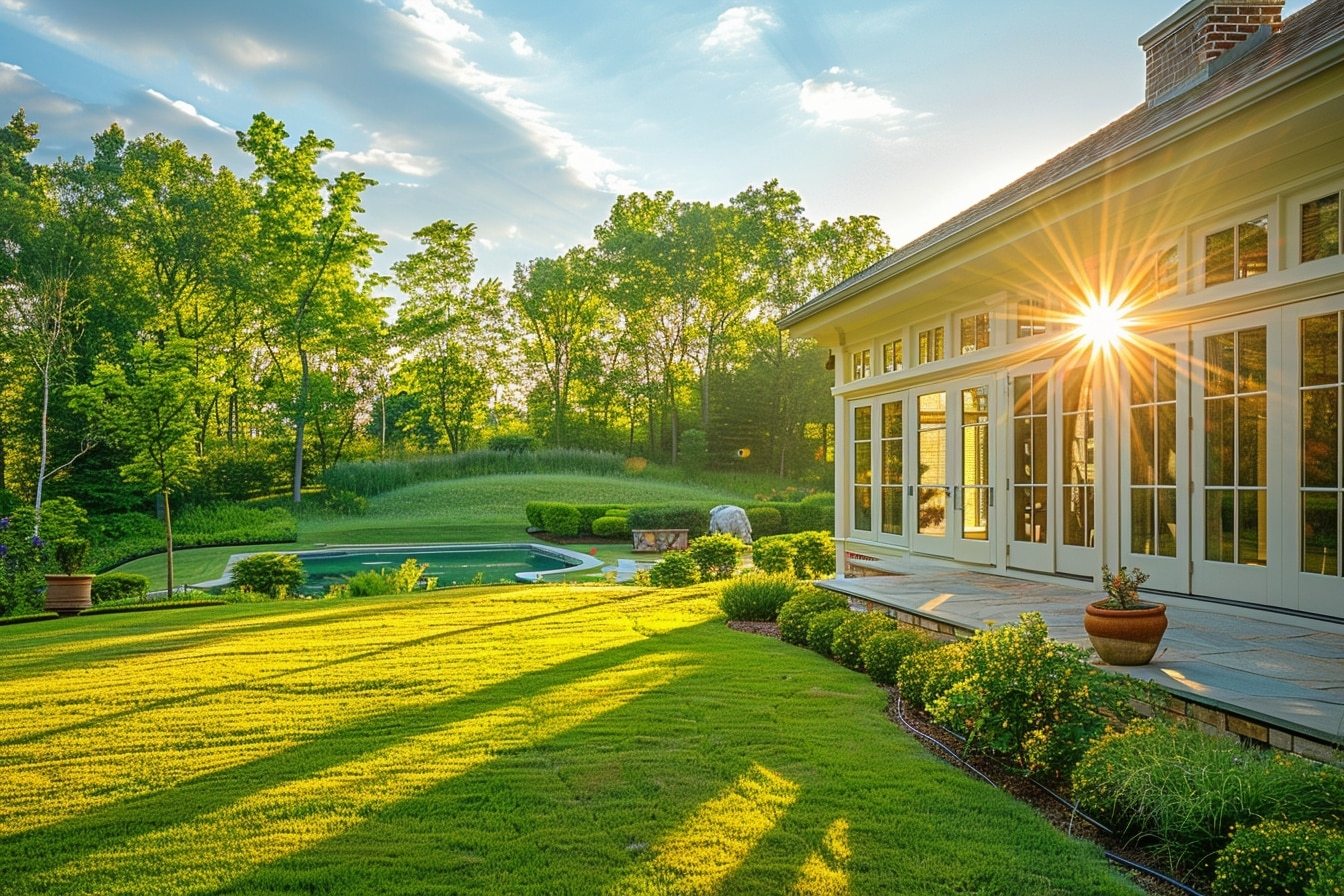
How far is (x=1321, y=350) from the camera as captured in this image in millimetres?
4520

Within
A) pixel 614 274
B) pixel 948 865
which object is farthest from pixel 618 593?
pixel 614 274

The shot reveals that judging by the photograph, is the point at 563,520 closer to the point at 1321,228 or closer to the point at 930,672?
the point at 930,672

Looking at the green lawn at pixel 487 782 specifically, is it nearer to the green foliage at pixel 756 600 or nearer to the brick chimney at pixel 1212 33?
the green foliage at pixel 756 600

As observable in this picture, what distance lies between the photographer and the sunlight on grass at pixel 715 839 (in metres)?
2.54

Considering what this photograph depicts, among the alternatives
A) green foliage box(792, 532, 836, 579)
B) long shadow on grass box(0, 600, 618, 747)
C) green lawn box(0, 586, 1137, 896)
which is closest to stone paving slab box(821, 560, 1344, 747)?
green lawn box(0, 586, 1137, 896)

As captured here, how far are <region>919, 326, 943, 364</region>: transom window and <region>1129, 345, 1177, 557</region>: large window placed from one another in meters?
2.67

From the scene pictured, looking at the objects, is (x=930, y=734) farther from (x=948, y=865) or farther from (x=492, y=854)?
(x=492, y=854)

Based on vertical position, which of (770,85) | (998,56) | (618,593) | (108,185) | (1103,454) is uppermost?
(108,185)

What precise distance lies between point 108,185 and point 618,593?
81.2 ft

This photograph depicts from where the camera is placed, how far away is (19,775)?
3.52m

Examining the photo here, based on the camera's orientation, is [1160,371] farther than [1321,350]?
Yes

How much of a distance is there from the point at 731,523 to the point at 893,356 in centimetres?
980

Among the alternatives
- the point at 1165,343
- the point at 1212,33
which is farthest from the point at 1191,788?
the point at 1212,33

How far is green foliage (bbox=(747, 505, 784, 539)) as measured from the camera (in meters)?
20.4
